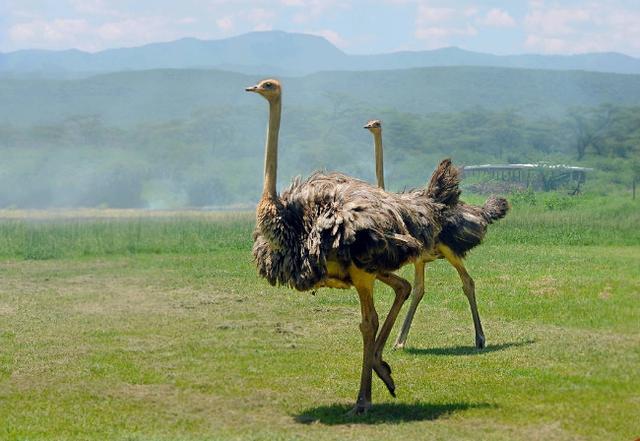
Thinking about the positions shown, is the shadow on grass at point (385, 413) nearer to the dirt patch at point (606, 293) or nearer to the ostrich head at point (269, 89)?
the ostrich head at point (269, 89)

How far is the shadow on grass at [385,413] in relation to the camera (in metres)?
8.66

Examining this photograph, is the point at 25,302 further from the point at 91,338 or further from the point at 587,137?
the point at 587,137

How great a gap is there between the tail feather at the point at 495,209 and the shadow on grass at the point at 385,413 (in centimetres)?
431

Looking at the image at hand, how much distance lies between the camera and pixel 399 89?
502 feet

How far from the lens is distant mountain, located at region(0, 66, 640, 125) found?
10500 cm

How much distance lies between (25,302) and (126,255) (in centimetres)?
837

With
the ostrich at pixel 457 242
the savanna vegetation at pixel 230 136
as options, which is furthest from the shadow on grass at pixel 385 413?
the savanna vegetation at pixel 230 136

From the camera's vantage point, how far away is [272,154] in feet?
30.2

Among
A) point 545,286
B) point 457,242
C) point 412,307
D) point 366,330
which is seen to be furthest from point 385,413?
point 545,286

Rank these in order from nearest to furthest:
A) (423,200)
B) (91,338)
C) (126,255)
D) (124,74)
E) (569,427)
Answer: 1. (569,427)
2. (423,200)
3. (91,338)
4. (126,255)
5. (124,74)

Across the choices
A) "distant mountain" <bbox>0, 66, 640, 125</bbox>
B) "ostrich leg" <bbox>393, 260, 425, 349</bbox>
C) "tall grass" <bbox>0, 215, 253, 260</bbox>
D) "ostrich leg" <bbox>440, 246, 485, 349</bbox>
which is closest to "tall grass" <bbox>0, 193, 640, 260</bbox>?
"tall grass" <bbox>0, 215, 253, 260</bbox>

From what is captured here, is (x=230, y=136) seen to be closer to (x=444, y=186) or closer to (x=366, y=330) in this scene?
(x=444, y=186)

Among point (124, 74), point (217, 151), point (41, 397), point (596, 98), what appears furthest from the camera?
point (124, 74)

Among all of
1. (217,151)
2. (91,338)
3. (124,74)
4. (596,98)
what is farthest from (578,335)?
(124,74)
